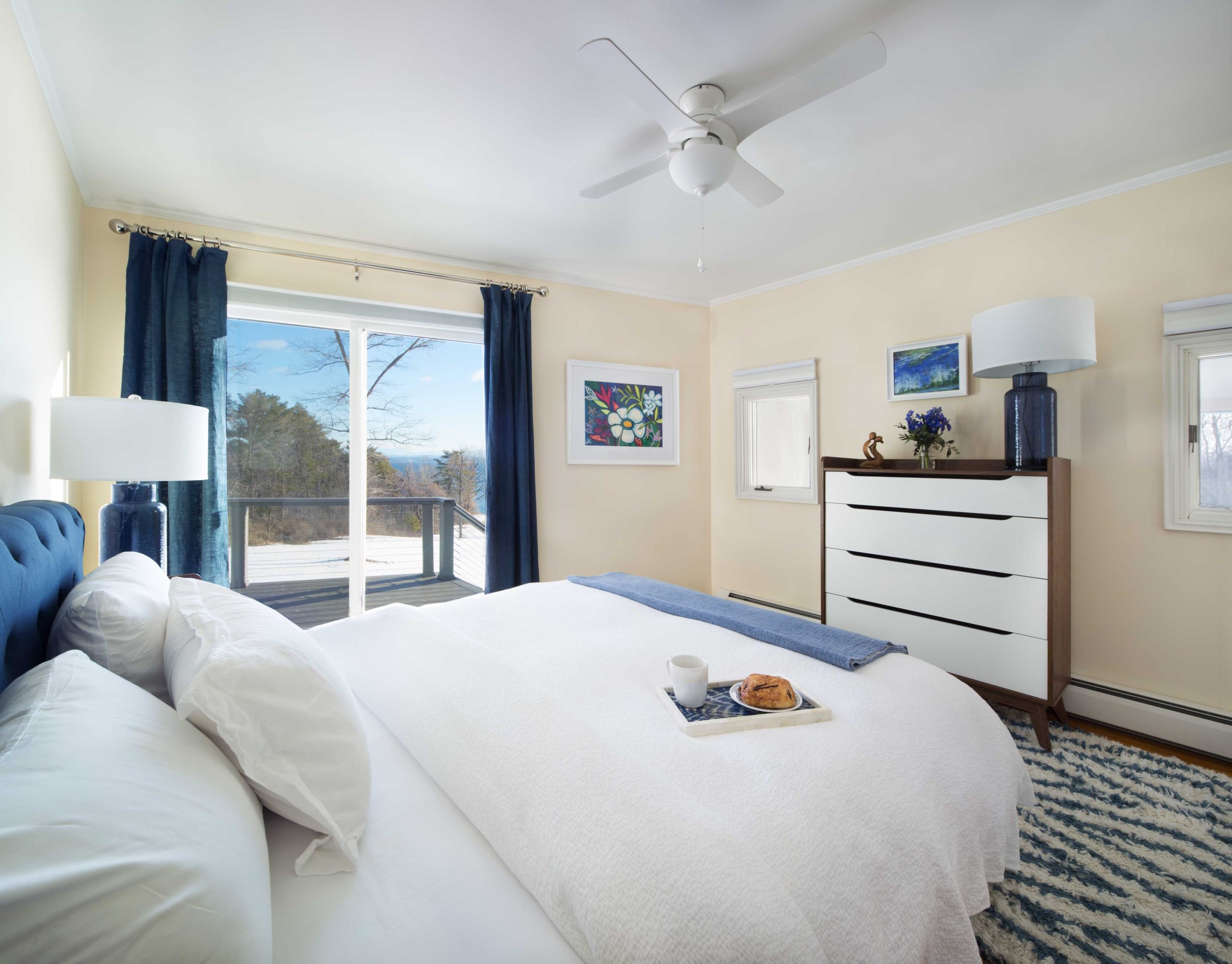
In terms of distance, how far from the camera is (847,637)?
1774 millimetres

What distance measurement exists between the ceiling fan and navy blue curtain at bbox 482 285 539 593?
1503 mm

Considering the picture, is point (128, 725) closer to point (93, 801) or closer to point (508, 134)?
point (93, 801)

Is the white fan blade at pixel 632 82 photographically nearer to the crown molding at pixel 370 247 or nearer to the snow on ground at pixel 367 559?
the crown molding at pixel 370 247

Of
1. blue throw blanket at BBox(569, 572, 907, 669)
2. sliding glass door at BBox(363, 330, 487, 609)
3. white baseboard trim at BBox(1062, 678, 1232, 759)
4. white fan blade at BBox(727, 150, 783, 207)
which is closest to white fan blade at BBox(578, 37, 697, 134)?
white fan blade at BBox(727, 150, 783, 207)

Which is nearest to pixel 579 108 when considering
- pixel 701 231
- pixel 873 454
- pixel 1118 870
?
pixel 701 231

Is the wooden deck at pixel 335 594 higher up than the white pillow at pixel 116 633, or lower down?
lower down

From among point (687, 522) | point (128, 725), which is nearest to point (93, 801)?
point (128, 725)

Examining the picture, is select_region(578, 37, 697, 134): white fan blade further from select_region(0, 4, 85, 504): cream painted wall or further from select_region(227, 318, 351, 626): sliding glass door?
select_region(227, 318, 351, 626): sliding glass door

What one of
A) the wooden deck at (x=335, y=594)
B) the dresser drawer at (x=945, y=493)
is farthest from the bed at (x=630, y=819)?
the wooden deck at (x=335, y=594)

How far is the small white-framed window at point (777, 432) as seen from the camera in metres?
3.94

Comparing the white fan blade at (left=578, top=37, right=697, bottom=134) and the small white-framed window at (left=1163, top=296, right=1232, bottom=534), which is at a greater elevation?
the white fan blade at (left=578, top=37, right=697, bottom=134)

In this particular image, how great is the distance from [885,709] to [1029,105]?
220 centimetres

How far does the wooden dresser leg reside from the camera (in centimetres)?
237

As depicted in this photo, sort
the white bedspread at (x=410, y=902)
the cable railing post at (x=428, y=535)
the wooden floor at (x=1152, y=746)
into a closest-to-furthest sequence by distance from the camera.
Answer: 1. the white bedspread at (x=410, y=902)
2. the wooden floor at (x=1152, y=746)
3. the cable railing post at (x=428, y=535)
